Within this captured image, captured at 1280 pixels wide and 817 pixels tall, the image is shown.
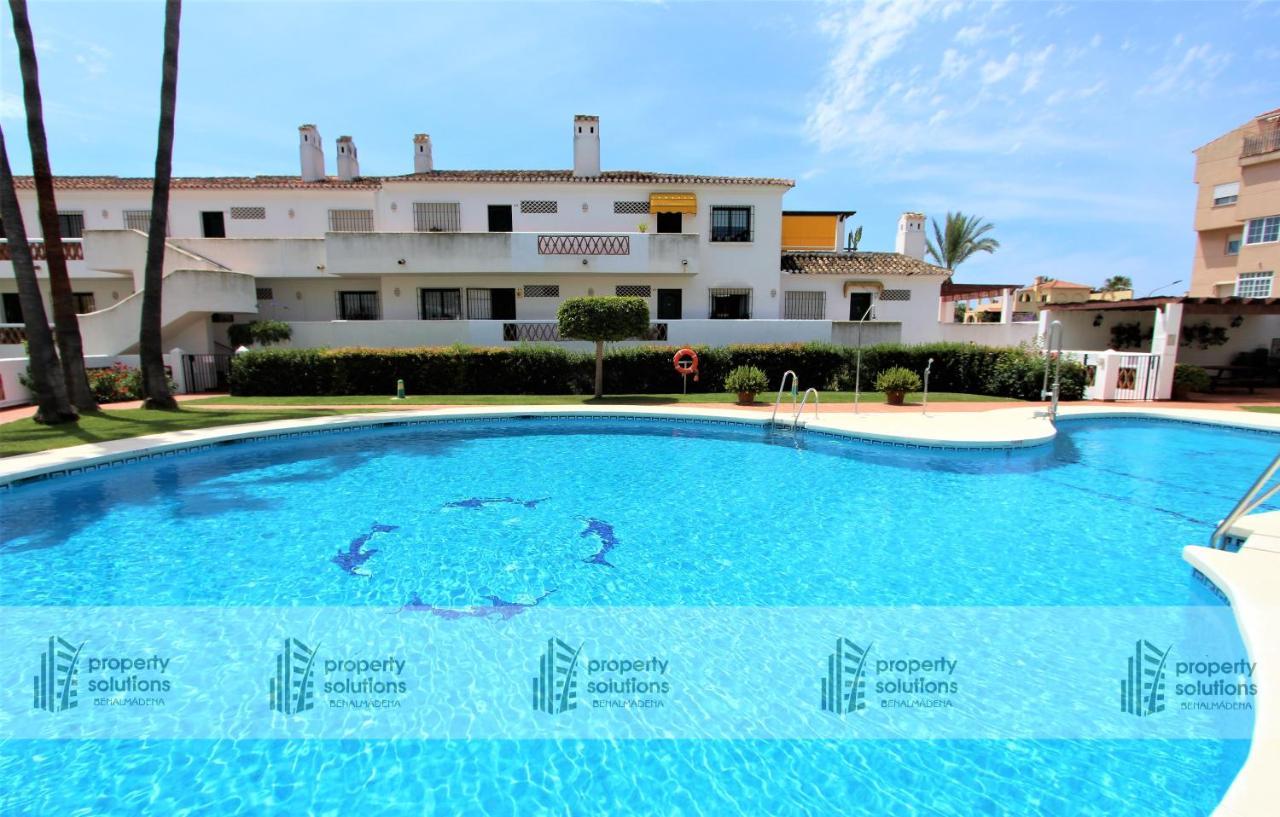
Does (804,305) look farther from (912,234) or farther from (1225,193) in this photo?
(1225,193)

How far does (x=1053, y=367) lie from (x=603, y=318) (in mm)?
15200

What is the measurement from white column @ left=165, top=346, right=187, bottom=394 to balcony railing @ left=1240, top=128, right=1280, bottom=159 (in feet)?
159

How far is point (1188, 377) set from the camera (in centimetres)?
1908

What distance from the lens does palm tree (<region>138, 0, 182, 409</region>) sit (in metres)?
13.3

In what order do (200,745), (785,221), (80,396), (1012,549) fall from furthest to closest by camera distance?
(785,221), (80,396), (1012,549), (200,745)

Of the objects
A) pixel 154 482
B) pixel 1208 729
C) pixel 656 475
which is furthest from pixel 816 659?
pixel 154 482

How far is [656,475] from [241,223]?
83.8 ft

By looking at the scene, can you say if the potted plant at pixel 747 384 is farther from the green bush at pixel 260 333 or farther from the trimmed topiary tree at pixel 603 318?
the green bush at pixel 260 333

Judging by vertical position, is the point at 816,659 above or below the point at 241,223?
below

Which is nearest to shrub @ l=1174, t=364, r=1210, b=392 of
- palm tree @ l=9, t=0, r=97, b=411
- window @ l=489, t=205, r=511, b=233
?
window @ l=489, t=205, r=511, b=233

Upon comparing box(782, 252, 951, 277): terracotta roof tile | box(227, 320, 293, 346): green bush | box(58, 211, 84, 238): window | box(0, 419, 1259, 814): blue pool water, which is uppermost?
box(58, 211, 84, 238): window

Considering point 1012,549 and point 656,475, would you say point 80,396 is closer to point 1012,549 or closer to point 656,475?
point 656,475

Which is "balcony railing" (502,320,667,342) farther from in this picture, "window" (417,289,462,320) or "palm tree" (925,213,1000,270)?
"palm tree" (925,213,1000,270)

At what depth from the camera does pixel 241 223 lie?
82.7ft
